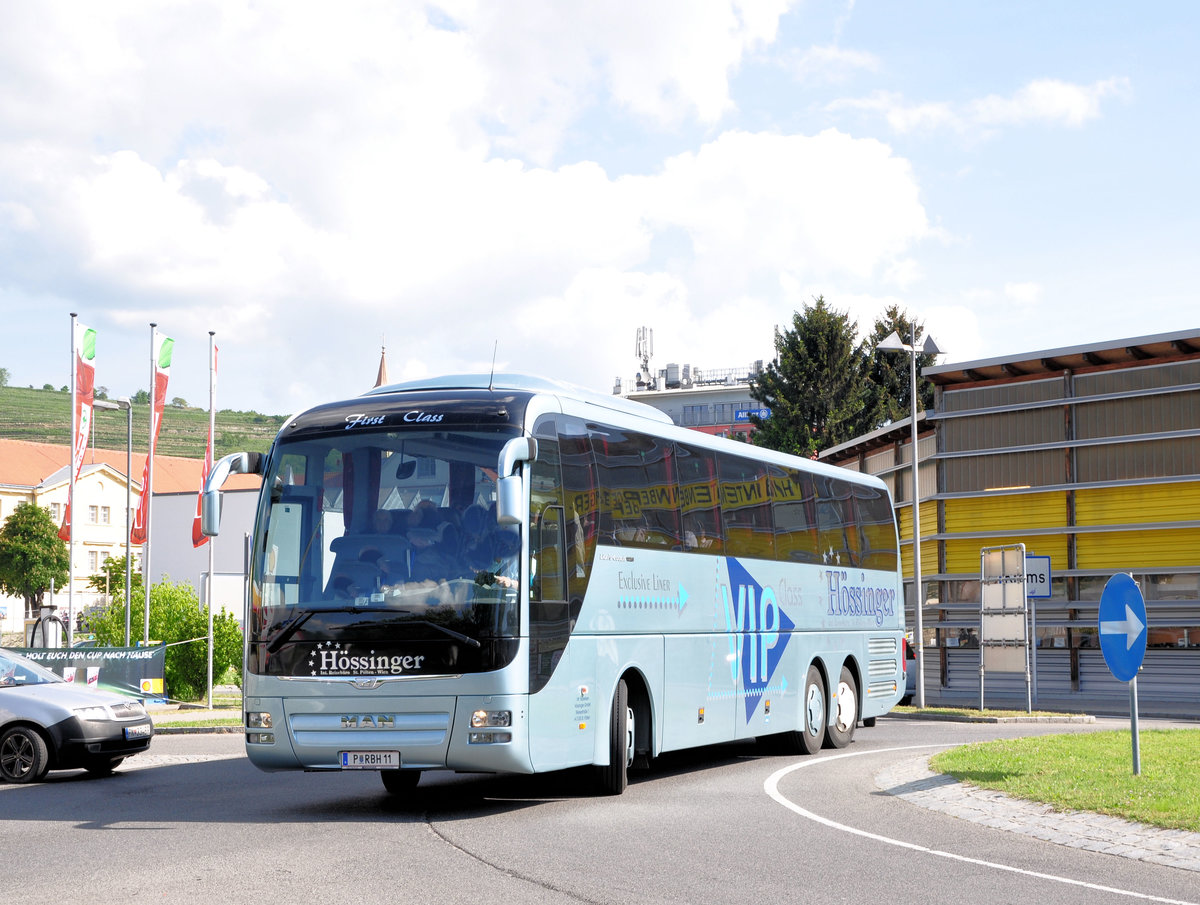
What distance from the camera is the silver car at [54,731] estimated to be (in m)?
15.2

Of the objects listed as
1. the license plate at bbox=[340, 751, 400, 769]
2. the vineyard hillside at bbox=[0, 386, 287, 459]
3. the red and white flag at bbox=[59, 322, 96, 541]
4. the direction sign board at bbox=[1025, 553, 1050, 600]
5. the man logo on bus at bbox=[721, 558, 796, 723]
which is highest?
the vineyard hillside at bbox=[0, 386, 287, 459]

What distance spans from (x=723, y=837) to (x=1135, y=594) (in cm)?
514

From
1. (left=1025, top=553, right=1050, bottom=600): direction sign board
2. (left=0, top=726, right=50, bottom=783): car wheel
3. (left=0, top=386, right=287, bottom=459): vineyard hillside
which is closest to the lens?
(left=0, top=726, right=50, bottom=783): car wheel

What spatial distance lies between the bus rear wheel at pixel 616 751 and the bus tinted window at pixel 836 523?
20.4 ft

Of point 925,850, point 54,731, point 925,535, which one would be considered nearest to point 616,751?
point 925,850

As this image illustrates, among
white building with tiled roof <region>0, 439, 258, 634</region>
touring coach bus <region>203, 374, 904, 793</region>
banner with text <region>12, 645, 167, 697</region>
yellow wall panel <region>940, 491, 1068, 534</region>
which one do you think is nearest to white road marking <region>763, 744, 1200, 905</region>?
touring coach bus <region>203, 374, 904, 793</region>

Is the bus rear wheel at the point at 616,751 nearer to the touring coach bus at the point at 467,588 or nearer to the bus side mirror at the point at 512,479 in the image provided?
the touring coach bus at the point at 467,588

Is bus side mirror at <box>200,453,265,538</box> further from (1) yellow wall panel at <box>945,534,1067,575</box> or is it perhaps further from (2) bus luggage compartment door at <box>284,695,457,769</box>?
(1) yellow wall panel at <box>945,534,1067,575</box>

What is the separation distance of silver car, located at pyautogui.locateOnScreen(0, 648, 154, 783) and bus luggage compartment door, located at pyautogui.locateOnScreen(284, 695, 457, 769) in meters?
4.91

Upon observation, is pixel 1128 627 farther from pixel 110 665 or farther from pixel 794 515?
pixel 110 665

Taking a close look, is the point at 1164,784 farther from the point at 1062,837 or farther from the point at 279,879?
the point at 279,879

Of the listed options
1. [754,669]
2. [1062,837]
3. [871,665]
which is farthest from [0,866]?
[871,665]

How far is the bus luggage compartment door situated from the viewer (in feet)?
36.8

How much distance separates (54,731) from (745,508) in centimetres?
781
